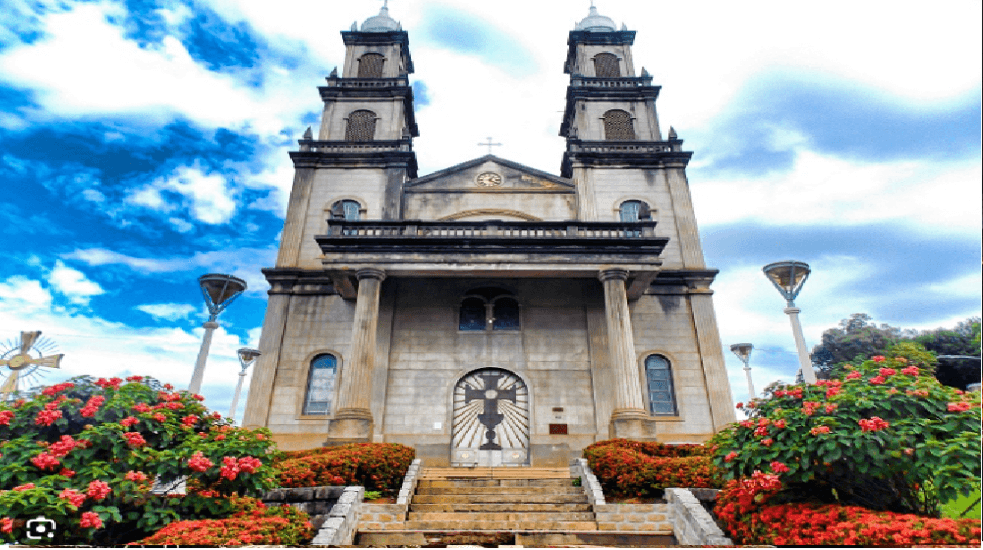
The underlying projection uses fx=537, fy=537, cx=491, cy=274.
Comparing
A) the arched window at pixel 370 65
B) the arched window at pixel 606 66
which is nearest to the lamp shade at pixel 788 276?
the arched window at pixel 606 66

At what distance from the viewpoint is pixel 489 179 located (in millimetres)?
22375

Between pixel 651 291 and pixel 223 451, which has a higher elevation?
pixel 651 291

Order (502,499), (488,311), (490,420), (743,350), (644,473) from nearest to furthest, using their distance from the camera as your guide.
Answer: (644,473), (502,499), (490,420), (488,311), (743,350)

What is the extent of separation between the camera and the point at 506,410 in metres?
17.5

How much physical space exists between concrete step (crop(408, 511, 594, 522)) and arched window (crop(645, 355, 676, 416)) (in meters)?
8.96

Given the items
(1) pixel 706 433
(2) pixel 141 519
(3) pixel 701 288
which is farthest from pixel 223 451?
(3) pixel 701 288

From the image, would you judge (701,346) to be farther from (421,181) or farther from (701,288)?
(421,181)

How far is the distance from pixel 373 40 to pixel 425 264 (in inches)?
636

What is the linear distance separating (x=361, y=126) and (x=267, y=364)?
11.9 m

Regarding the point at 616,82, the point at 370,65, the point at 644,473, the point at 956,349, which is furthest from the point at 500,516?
the point at 956,349

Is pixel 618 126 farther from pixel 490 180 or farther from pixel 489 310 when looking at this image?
pixel 489 310

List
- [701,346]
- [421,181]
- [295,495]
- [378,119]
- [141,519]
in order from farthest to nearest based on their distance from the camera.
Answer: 1. [378,119]
2. [421,181]
3. [701,346]
4. [295,495]
5. [141,519]

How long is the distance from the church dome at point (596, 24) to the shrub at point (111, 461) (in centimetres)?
2756

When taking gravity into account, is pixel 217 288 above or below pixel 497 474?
above
